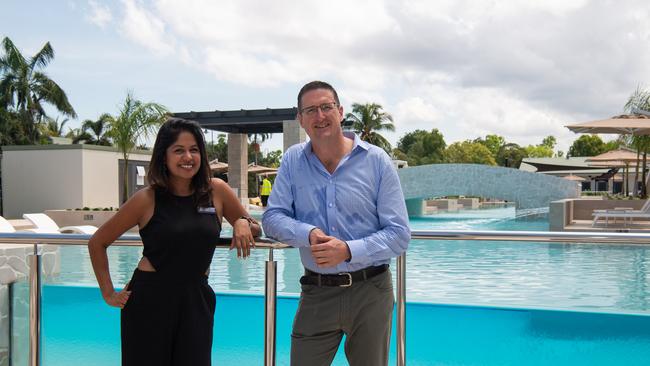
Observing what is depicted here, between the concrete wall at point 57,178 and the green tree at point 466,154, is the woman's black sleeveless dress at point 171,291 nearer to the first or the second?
the concrete wall at point 57,178

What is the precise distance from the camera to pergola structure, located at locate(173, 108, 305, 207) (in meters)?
26.3

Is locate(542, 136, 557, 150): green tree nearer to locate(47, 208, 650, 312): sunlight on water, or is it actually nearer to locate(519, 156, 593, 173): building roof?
locate(519, 156, 593, 173): building roof

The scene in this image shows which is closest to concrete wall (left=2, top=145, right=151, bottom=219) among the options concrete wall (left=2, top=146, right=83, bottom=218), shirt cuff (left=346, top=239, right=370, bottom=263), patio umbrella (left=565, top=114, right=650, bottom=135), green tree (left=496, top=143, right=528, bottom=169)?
concrete wall (left=2, top=146, right=83, bottom=218)

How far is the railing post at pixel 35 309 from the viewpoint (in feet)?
10.3

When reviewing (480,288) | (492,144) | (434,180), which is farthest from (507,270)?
(492,144)

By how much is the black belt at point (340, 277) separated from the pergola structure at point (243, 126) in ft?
74.0

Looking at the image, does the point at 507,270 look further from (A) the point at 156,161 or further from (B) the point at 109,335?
(A) the point at 156,161

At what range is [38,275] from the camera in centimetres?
314

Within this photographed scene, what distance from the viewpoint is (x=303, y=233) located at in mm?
2316

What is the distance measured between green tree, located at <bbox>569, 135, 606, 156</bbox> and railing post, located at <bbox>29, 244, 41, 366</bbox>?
87472 millimetres

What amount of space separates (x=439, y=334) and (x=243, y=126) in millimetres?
26660

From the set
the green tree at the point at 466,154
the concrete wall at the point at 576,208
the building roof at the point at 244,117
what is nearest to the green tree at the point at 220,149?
the green tree at the point at 466,154

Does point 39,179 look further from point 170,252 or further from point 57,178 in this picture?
point 170,252

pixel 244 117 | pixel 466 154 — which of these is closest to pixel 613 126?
pixel 244 117
